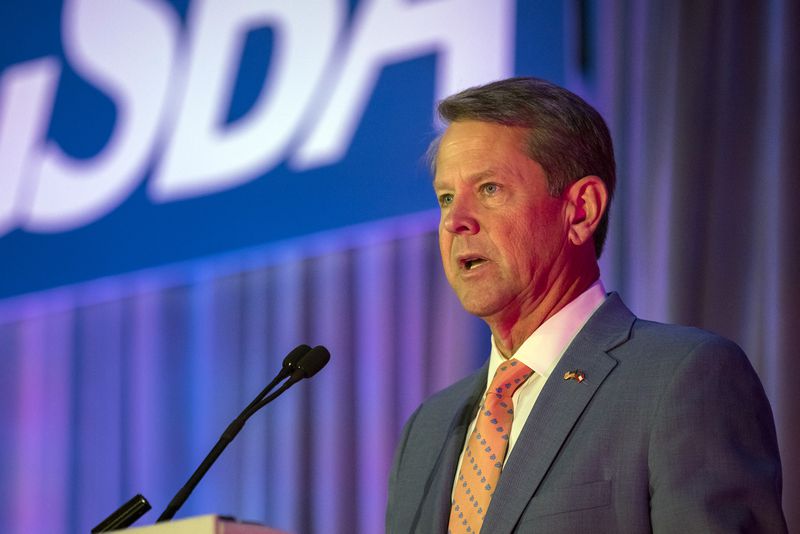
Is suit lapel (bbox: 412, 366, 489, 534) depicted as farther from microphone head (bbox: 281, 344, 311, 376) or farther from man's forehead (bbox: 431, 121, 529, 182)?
man's forehead (bbox: 431, 121, 529, 182)

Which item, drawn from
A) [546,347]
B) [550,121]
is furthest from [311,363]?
[550,121]

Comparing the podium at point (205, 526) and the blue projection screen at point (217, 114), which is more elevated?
the blue projection screen at point (217, 114)

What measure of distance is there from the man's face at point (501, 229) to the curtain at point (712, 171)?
3.99ft

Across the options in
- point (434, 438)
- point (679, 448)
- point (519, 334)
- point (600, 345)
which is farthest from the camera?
point (434, 438)

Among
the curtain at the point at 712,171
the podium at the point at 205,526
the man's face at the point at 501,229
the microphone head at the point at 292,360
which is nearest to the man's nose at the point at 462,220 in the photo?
the man's face at the point at 501,229

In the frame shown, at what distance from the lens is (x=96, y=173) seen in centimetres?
452

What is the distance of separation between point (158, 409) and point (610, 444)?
9.41 feet

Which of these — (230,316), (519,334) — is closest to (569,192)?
(519,334)

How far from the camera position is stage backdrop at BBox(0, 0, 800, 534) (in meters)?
3.34

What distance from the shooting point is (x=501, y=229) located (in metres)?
2.20

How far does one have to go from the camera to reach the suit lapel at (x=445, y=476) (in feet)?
7.14

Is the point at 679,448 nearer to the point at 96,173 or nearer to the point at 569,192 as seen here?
the point at 569,192

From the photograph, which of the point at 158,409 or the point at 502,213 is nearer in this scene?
the point at 502,213

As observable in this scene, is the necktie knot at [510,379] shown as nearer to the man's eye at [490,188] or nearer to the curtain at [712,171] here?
the man's eye at [490,188]
